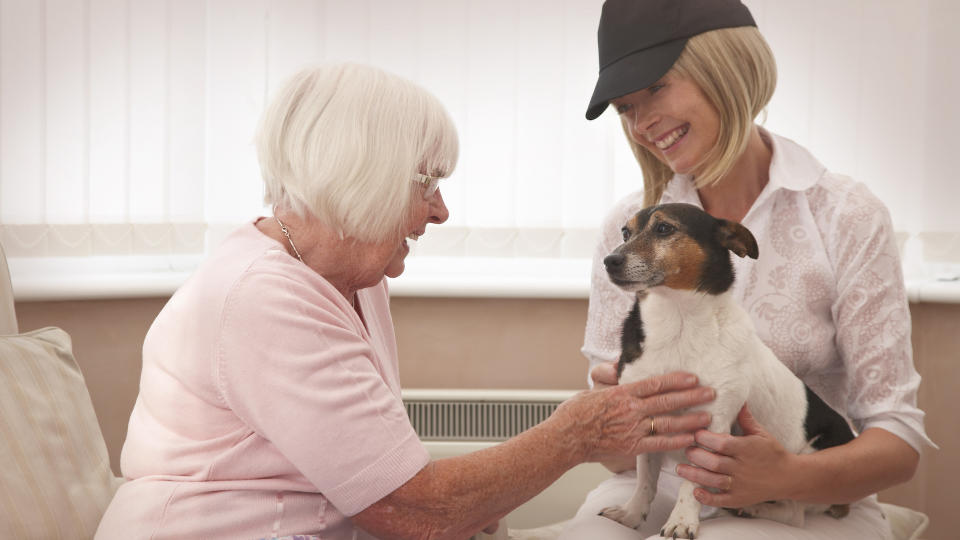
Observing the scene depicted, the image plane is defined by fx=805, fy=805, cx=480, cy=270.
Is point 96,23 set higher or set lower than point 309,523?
higher

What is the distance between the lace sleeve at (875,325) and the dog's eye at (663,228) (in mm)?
427

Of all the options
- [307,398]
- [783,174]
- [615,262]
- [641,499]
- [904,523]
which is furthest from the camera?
[904,523]

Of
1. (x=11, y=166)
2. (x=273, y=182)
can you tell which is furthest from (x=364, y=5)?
(x=273, y=182)

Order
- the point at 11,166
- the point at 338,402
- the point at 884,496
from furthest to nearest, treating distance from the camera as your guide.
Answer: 1. the point at 884,496
2. the point at 11,166
3. the point at 338,402

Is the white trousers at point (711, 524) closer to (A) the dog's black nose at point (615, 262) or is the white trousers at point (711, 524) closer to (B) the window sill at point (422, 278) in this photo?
(A) the dog's black nose at point (615, 262)

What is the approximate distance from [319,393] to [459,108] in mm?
1637

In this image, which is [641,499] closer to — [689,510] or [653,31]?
[689,510]

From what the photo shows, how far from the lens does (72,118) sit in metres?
2.44

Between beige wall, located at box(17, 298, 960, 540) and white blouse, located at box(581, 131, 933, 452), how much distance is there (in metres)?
1.08

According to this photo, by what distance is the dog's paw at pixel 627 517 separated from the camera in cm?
148

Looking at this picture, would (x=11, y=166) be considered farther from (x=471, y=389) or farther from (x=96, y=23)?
(x=471, y=389)

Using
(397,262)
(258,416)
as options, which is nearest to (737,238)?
(397,262)

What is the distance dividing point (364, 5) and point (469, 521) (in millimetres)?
1855

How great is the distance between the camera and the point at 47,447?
4.98 feet
